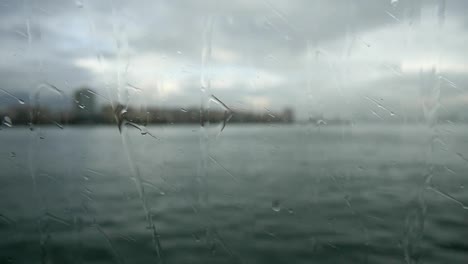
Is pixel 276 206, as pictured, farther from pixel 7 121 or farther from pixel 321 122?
pixel 7 121

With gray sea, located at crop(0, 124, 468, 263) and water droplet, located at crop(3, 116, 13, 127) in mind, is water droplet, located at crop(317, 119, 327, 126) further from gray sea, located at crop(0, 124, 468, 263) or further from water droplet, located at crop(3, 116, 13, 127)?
water droplet, located at crop(3, 116, 13, 127)

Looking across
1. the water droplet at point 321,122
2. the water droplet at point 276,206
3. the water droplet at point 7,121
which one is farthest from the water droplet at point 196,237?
the water droplet at point 7,121

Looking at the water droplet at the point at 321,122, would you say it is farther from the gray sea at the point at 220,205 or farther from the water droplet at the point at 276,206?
the water droplet at the point at 276,206

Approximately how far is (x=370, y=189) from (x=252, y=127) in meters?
3.71

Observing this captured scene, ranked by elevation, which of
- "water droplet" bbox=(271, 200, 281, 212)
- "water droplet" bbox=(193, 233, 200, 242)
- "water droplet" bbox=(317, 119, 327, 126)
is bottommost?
"water droplet" bbox=(193, 233, 200, 242)

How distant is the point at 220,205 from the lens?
235 inches

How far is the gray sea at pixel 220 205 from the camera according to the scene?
14.0ft

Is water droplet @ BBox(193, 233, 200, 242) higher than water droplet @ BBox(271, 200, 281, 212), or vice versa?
water droplet @ BBox(271, 200, 281, 212)

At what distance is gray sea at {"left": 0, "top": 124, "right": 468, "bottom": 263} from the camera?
428 centimetres

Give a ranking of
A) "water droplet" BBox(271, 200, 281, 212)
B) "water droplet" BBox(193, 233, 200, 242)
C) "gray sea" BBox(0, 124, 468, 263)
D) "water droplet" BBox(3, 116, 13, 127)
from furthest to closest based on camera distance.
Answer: "water droplet" BBox(271, 200, 281, 212) < "water droplet" BBox(193, 233, 200, 242) < "gray sea" BBox(0, 124, 468, 263) < "water droplet" BBox(3, 116, 13, 127)

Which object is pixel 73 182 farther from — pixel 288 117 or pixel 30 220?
pixel 288 117

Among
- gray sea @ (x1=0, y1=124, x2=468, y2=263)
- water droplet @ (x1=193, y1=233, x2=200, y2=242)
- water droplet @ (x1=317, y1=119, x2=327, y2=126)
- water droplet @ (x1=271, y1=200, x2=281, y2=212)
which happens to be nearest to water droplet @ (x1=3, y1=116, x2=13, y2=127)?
gray sea @ (x1=0, y1=124, x2=468, y2=263)

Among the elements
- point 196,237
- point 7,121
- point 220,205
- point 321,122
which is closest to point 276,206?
point 220,205

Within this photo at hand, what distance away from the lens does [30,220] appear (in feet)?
16.9
